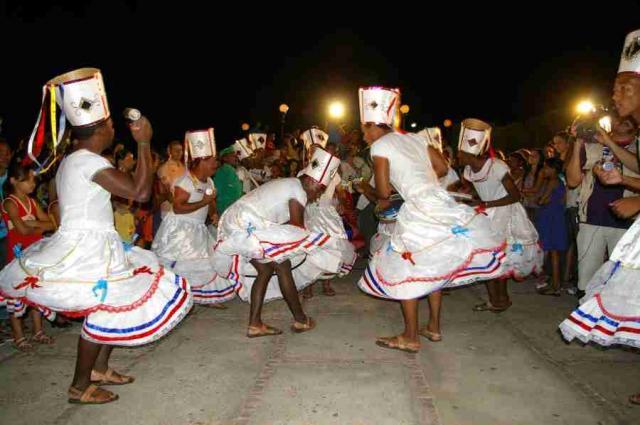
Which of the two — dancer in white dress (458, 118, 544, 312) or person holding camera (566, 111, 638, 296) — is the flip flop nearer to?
dancer in white dress (458, 118, 544, 312)

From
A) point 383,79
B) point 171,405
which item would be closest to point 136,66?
point 171,405

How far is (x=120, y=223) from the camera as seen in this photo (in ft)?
20.0

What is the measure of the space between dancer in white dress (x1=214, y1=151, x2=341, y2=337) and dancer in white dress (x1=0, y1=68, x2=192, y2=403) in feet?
4.71

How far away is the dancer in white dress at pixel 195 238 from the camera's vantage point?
5.78m

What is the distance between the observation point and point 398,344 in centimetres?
444

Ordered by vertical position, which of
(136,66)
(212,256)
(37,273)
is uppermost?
(136,66)

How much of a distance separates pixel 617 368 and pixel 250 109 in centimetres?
2925

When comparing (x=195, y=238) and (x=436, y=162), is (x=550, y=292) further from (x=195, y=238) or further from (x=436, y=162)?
(x=195, y=238)

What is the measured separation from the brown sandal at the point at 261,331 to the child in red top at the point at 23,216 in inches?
69.8

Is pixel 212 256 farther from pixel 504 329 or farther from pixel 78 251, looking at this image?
pixel 504 329

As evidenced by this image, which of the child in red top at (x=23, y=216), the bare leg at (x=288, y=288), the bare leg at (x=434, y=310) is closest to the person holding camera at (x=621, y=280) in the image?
the bare leg at (x=434, y=310)

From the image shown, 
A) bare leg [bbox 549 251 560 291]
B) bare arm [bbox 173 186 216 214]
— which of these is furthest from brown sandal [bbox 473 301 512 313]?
bare arm [bbox 173 186 216 214]

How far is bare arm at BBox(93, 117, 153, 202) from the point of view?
129 inches

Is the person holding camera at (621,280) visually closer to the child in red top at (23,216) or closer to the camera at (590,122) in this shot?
the camera at (590,122)
